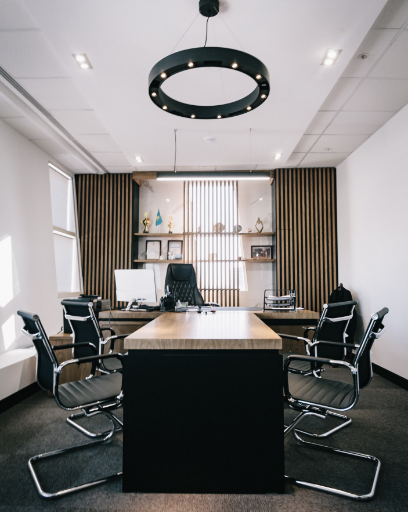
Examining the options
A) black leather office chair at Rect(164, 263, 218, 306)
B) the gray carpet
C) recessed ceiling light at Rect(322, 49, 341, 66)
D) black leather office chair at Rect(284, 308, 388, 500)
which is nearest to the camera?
the gray carpet

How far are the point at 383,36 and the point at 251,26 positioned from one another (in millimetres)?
1299

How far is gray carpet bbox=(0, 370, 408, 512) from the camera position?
2.01m

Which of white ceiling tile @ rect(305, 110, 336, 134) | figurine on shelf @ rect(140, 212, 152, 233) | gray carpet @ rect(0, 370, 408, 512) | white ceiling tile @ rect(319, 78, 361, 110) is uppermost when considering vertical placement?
white ceiling tile @ rect(319, 78, 361, 110)

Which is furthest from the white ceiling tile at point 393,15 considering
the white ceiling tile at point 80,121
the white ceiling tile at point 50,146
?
the white ceiling tile at point 50,146

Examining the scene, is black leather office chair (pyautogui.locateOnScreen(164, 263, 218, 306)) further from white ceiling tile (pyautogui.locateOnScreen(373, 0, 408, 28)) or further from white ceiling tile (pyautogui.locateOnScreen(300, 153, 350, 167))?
white ceiling tile (pyautogui.locateOnScreen(373, 0, 408, 28))

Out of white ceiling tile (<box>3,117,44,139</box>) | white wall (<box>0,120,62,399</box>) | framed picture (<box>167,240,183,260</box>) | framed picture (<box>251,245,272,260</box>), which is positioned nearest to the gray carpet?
white wall (<box>0,120,62,399</box>)

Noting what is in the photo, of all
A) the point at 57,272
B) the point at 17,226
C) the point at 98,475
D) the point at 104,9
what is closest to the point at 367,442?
the point at 98,475

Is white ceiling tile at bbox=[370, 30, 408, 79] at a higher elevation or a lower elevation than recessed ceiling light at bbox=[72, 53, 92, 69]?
higher

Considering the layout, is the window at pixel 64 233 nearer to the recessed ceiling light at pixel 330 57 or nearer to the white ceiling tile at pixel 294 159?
the white ceiling tile at pixel 294 159

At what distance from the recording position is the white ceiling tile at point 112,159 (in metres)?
5.98

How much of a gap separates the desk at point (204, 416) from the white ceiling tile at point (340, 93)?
3.23 m

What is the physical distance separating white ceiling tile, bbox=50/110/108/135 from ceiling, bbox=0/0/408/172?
0.01 metres

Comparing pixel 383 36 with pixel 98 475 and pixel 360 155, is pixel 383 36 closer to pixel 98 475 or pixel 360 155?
pixel 360 155

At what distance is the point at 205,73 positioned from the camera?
3.40 metres
